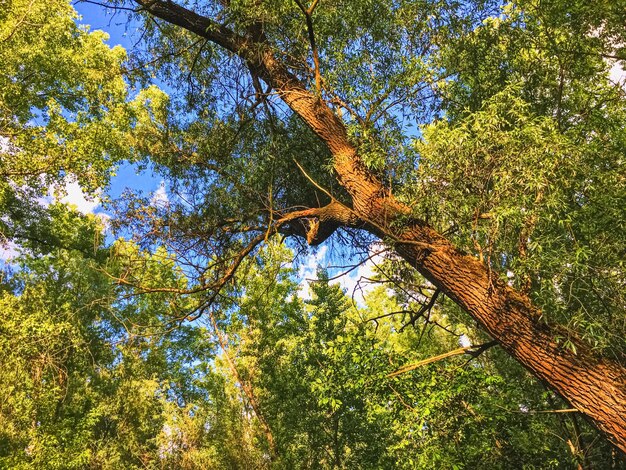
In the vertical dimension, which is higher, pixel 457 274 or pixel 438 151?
pixel 438 151

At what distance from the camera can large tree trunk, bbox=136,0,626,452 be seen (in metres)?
3.16

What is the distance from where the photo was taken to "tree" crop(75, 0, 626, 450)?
3.63 metres

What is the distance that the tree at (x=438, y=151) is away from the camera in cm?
363

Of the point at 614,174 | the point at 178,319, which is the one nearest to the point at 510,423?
the point at 614,174

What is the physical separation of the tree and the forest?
0.10 ft

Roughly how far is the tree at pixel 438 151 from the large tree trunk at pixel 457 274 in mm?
14

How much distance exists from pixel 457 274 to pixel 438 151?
1284mm

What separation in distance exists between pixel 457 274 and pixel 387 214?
0.95 m

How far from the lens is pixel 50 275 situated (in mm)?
16703

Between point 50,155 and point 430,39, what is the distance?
9.57 m

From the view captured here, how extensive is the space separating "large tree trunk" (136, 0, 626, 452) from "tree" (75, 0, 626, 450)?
14 millimetres

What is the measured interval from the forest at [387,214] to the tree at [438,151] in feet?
0.10

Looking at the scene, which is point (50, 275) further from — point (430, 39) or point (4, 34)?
point (430, 39)

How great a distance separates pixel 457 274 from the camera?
384cm
